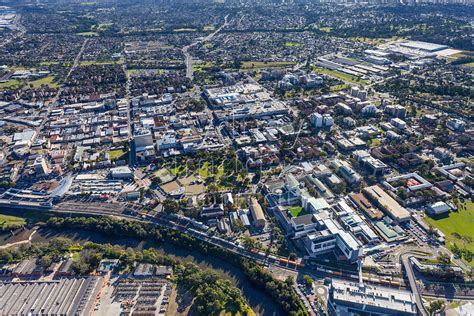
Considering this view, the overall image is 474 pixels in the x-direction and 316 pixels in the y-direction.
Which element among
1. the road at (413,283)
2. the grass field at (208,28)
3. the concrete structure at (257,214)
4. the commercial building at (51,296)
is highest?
the grass field at (208,28)

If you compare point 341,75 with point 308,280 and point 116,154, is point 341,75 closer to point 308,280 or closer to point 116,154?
point 116,154

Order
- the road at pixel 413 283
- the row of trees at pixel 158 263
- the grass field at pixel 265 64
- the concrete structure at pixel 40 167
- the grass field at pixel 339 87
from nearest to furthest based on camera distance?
the road at pixel 413 283 → the row of trees at pixel 158 263 → the concrete structure at pixel 40 167 → the grass field at pixel 339 87 → the grass field at pixel 265 64

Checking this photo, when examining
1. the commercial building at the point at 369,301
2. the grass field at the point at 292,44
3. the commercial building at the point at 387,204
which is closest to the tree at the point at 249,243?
the commercial building at the point at 369,301

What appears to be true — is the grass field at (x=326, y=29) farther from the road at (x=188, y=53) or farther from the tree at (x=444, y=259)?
the tree at (x=444, y=259)

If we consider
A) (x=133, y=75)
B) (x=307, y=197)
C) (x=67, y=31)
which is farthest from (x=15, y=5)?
(x=307, y=197)

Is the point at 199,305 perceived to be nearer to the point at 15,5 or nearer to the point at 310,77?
the point at 310,77

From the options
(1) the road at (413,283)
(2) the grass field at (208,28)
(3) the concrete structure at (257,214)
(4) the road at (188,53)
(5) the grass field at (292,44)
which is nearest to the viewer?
(1) the road at (413,283)
